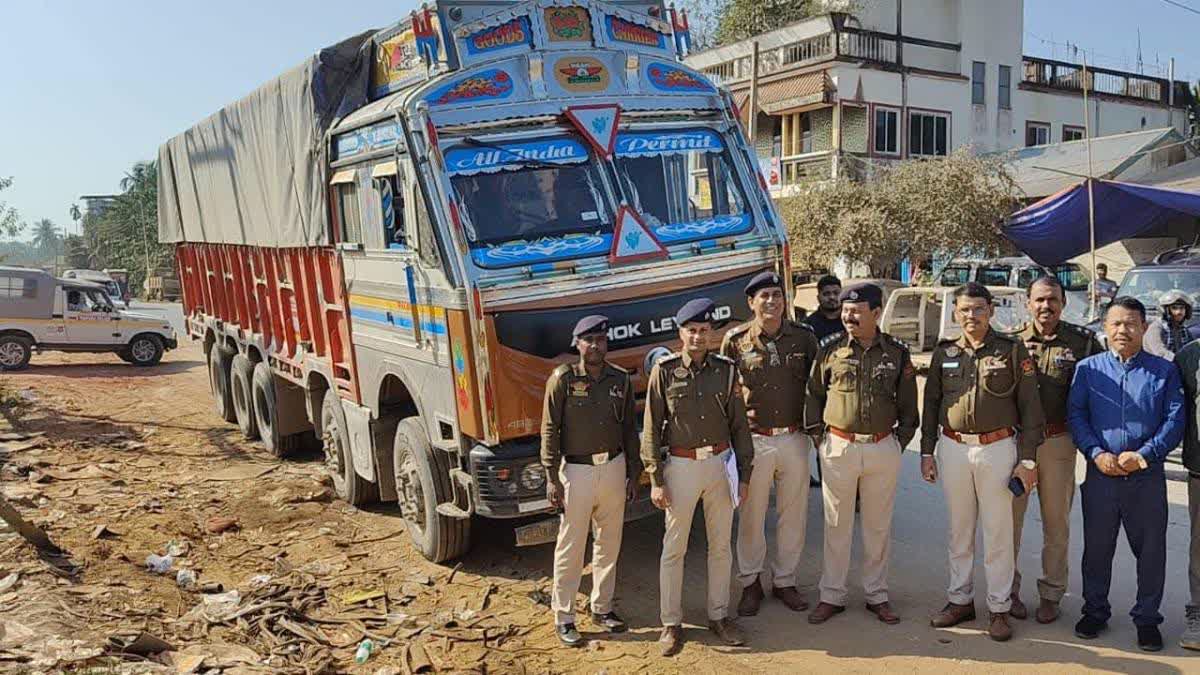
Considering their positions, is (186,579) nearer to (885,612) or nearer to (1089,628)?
(885,612)

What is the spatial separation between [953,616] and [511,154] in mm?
3766

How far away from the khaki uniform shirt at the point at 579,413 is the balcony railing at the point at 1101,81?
1275 inches

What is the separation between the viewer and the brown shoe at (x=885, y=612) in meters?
5.66

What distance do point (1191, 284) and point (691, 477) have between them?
9765 millimetres

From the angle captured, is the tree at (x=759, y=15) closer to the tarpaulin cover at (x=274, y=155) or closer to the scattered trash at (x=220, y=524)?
the tarpaulin cover at (x=274, y=155)

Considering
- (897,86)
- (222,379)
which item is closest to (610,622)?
(222,379)

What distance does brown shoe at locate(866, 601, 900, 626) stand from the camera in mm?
5664

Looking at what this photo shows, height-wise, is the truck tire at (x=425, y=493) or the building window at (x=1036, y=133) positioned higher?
the building window at (x=1036, y=133)

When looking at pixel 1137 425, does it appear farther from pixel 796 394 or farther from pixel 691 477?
pixel 691 477

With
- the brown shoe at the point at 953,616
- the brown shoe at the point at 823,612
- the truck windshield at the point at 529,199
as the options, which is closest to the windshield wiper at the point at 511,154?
the truck windshield at the point at 529,199

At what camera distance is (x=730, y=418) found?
552 cm

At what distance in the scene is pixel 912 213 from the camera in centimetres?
2077

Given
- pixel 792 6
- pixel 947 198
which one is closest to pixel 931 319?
pixel 947 198

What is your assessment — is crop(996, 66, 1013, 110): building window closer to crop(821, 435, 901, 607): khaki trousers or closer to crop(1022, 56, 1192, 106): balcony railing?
crop(1022, 56, 1192, 106): balcony railing
